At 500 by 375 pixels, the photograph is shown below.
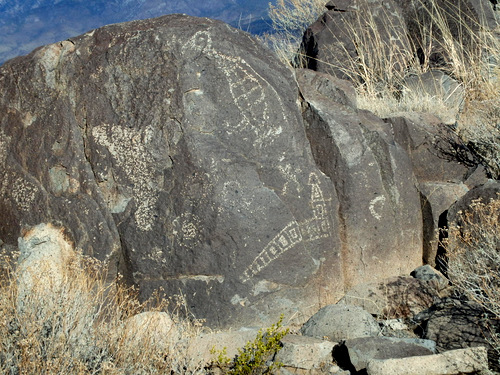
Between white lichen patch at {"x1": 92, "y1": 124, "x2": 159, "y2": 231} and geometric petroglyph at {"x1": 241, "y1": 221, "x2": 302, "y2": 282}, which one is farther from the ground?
white lichen patch at {"x1": 92, "y1": 124, "x2": 159, "y2": 231}

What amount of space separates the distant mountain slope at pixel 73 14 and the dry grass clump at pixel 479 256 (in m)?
86.3

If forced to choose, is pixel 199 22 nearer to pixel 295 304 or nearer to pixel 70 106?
pixel 70 106

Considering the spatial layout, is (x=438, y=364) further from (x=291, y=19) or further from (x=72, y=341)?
(x=291, y=19)

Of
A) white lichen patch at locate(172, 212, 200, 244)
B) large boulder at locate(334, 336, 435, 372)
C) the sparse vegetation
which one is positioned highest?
white lichen patch at locate(172, 212, 200, 244)

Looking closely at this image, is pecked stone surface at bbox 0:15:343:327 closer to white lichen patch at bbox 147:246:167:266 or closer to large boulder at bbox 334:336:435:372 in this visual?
white lichen patch at bbox 147:246:167:266

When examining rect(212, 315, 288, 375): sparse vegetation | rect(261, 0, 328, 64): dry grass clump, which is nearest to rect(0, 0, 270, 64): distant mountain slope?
rect(261, 0, 328, 64): dry grass clump

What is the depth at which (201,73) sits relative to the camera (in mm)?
4449

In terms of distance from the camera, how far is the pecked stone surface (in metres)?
4.23

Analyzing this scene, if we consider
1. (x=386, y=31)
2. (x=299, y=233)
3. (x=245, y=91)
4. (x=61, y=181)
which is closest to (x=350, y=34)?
(x=386, y=31)

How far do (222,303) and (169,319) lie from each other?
17.2 inches

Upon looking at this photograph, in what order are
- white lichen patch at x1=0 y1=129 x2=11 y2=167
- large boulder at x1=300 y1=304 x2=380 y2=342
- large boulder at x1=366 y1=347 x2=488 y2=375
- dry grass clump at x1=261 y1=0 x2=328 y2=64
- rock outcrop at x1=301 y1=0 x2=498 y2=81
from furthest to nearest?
dry grass clump at x1=261 y1=0 x2=328 y2=64 < rock outcrop at x1=301 y1=0 x2=498 y2=81 < white lichen patch at x1=0 y1=129 x2=11 y2=167 < large boulder at x1=300 y1=304 x2=380 y2=342 < large boulder at x1=366 y1=347 x2=488 y2=375

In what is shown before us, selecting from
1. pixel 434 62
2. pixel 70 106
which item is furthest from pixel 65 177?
pixel 434 62

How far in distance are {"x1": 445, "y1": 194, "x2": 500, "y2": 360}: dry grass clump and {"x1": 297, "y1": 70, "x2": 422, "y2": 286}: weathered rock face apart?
40cm

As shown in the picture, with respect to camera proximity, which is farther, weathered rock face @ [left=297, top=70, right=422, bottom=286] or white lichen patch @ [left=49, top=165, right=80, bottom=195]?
weathered rock face @ [left=297, top=70, right=422, bottom=286]
